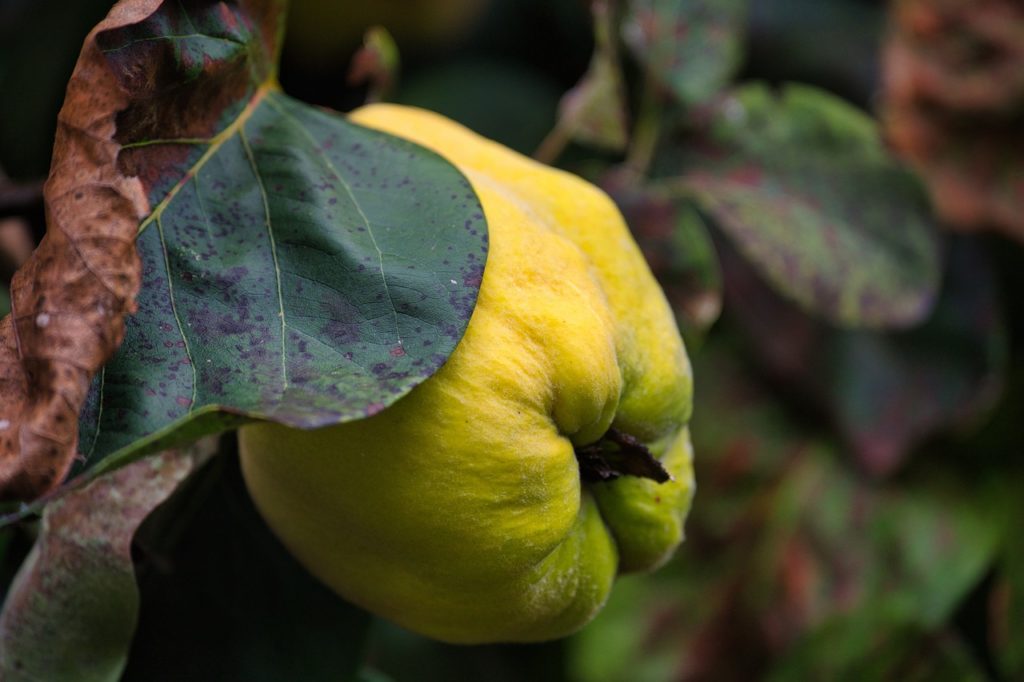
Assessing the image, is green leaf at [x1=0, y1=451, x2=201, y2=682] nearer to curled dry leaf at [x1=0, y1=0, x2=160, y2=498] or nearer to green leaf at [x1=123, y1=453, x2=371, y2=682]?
green leaf at [x1=123, y1=453, x2=371, y2=682]

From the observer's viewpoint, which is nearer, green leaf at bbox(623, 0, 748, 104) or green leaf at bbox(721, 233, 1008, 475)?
green leaf at bbox(623, 0, 748, 104)

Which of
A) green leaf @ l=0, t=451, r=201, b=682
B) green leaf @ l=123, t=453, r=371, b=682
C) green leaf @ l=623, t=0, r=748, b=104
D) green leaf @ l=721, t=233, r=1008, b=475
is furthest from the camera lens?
green leaf @ l=721, t=233, r=1008, b=475

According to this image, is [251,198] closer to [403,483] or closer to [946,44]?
[403,483]

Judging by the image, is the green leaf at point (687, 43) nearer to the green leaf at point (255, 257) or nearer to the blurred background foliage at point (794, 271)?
the blurred background foliage at point (794, 271)

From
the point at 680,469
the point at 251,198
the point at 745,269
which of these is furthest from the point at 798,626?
the point at 251,198

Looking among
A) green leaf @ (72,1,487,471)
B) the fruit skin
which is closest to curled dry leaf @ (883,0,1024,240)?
the fruit skin
